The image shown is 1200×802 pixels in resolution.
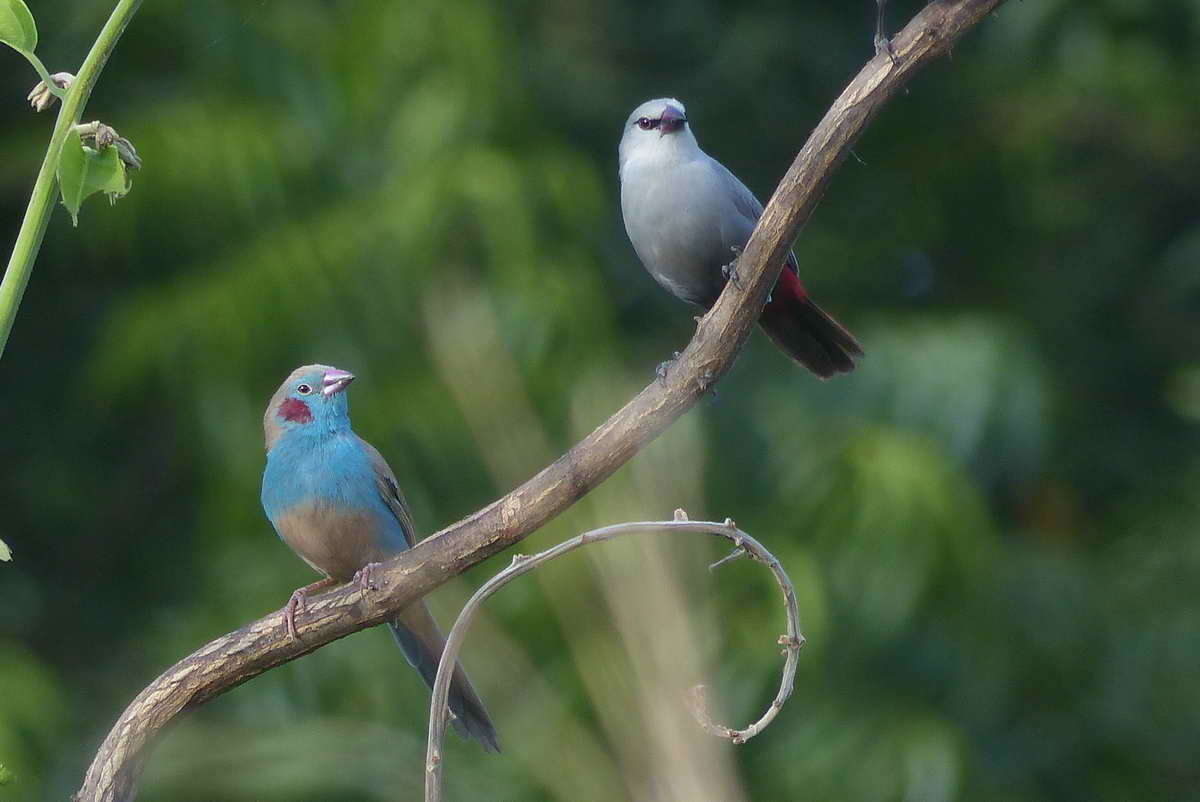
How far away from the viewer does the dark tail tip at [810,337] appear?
13.4 feet

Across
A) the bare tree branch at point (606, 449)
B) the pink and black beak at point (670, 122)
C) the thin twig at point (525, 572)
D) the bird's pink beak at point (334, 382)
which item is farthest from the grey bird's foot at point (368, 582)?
the pink and black beak at point (670, 122)

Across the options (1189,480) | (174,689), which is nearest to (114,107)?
(1189,480)

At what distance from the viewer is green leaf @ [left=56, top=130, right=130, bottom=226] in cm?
196

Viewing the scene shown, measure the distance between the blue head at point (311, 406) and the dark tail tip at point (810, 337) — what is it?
1.03 metres

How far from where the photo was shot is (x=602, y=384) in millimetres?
7090

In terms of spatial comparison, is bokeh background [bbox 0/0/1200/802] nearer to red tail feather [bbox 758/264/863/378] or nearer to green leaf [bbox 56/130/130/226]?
red tail feather [bbox 758/264/863/378]

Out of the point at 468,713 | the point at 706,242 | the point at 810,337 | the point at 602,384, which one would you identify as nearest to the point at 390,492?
Result: the point at 468,713

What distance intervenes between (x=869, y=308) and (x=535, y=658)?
3118 millimetres

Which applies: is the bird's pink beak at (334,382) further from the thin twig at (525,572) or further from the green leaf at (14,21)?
the green leaf at (14,21)

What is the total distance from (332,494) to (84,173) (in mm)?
2082

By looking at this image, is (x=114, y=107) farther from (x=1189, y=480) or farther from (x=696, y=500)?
(x=1189, y=480)

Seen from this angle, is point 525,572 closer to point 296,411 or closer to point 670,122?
point 296,411

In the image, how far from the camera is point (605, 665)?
Answer: 231 inches

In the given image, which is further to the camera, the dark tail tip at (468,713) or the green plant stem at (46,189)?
the dark tail tip at (468,713)
